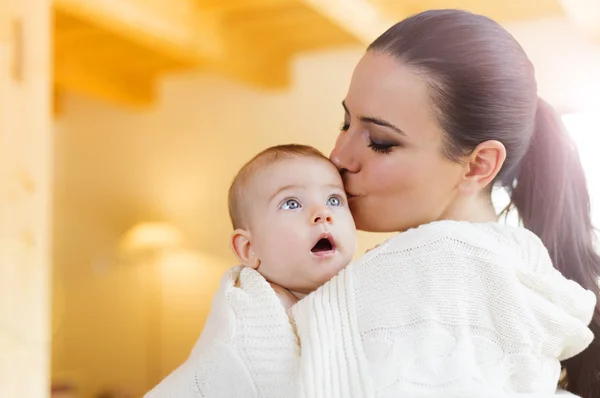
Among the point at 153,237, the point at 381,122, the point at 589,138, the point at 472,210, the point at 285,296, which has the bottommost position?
the point at 153,237

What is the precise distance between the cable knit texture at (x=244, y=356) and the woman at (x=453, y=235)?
3cm

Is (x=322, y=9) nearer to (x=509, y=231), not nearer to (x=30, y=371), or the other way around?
(x=30, y=371)

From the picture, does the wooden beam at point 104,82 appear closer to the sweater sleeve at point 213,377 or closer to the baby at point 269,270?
the baby at point 269,270

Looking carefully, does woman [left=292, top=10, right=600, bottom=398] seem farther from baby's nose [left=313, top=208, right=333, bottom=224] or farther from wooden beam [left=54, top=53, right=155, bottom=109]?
wooden beam [left=54, top=53, right=155, bottom=109]

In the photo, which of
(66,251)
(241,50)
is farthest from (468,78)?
(66,251)

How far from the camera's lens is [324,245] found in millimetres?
979

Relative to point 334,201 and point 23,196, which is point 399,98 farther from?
point 23,196

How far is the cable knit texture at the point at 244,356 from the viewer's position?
2.70 feet

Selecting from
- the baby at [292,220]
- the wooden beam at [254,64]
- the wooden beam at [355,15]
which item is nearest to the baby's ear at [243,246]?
the baby at [292,220]

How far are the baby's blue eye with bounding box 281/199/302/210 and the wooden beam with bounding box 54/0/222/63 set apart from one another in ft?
8.42

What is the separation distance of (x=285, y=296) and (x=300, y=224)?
0.29 feet

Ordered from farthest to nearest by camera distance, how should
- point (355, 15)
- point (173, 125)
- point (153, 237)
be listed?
point (173, 125) < point (153, 237) < point (355, 15)

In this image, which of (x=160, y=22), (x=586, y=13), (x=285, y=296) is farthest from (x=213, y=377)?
(x=160, y=22)

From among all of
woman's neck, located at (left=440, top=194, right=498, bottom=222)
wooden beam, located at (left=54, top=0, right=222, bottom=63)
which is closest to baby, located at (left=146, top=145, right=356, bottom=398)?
woman's neck, located at (left=440, top=194, right=498, bottom=222)
